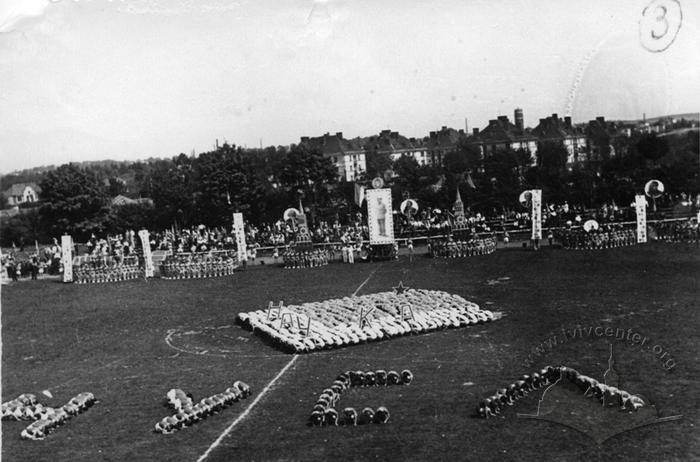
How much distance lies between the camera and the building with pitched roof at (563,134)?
79.4 m

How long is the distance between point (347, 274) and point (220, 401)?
78.8 feet

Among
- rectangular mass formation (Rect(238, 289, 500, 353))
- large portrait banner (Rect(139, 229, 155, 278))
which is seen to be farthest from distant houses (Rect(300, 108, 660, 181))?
large portrait banner (Rect(139, 229, 155, 278))

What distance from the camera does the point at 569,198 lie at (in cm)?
6088

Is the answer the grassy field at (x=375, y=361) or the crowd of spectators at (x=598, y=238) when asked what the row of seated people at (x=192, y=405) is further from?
the crowd of spectators at (x=598, y=238)

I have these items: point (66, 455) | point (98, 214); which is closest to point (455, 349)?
point (66, 455)

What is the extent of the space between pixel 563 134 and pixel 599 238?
37.3m

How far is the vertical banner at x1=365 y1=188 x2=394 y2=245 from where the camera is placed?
152 feet

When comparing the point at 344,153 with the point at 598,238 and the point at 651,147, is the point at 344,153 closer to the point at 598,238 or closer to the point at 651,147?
the point at 651,147

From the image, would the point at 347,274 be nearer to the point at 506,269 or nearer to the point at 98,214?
the point at 506,269

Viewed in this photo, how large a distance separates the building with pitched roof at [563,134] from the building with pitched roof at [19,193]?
8268cm

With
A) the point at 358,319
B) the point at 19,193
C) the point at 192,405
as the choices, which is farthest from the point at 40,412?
the point at 19,193

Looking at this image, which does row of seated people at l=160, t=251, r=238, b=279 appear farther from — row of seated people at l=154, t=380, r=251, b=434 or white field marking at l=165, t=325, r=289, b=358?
row of seated people at l=154, t=380, r=251, b=434
